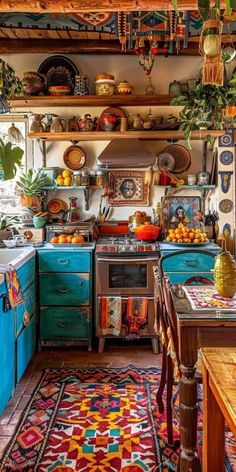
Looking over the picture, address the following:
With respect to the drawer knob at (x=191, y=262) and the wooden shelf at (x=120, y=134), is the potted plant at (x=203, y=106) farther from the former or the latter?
the drawer knob at (x=191, y=262)

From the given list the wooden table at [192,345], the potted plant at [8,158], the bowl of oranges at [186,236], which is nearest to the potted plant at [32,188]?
the bowl of oranges at [186,236]

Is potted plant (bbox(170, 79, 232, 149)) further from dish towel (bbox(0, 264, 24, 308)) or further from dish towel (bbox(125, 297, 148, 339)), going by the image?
dish towel (bbox(0, 264, 24, 308))

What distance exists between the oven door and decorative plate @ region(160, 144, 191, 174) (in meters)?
1.10

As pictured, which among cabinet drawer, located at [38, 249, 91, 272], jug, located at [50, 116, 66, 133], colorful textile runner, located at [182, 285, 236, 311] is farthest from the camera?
jug, located at [50, 116, 66, 133]

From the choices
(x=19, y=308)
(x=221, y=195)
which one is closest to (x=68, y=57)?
(x=221, y=195)

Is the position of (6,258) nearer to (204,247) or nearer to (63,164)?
(63,164)

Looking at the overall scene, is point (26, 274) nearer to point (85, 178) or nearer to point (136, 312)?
point (136, 312)

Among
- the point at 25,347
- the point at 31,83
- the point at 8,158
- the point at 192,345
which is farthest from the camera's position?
the point at 31,83

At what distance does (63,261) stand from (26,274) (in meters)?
0.48

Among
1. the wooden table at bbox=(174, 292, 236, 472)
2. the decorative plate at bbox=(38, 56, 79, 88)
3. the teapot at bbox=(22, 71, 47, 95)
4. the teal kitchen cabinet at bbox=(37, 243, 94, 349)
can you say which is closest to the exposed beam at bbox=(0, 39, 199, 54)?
the decorative plate at bbox=(38, 56, 79, 88)

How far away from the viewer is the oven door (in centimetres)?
395

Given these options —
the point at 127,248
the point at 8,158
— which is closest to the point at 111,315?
the point at 127,248

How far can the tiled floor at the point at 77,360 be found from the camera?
3.20 m

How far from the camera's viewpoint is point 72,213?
4.55 metres
